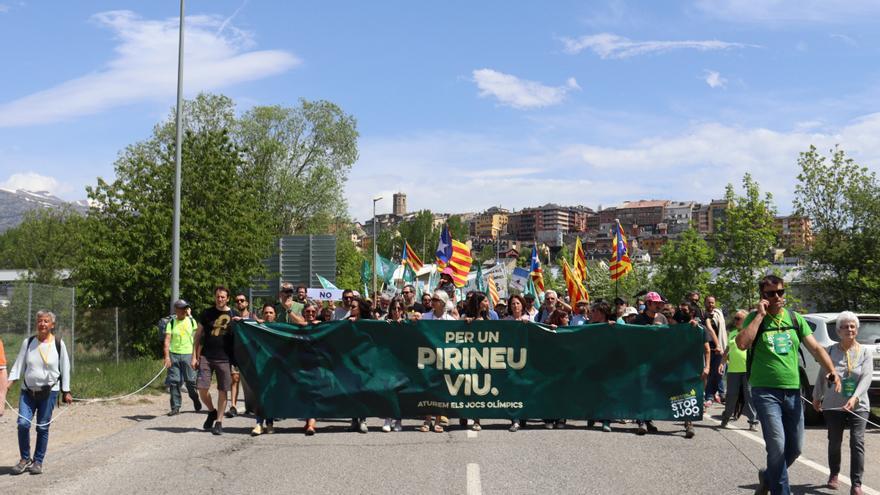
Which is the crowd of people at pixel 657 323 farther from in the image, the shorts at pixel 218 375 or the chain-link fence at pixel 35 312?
the chain-link fence at pixel 35 312

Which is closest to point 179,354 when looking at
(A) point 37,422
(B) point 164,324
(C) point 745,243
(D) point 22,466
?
(A) point 37,422

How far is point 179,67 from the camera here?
813 inches

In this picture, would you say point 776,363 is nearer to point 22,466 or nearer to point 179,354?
point 22,466

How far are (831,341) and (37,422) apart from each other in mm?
10558

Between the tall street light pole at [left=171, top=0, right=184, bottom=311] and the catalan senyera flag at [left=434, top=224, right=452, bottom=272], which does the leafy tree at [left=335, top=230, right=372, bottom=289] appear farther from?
the tall street light pole at [left=171, top=0, right=184, bottom=311]

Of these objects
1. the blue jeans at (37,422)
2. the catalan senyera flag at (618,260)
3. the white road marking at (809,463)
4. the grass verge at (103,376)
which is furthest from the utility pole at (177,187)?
the catalan senyera flag at (618,260)

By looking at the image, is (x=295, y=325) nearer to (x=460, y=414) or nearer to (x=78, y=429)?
(x=460, y=414)

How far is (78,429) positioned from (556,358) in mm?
6921

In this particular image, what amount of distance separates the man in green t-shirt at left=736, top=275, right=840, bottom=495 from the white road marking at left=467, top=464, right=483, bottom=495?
234 centimetres

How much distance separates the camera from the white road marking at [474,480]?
26.4ft

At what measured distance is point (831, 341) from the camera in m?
13.4

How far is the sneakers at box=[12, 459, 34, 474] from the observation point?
9227 mm

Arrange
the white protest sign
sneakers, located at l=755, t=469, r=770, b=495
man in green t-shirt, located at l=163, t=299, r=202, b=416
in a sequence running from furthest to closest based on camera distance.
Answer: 1. the white protest sign
2. man in green t-shirt, located at l=163, t=299, r=202, b=416
3. sneakers, located at l=755, t=469, r=770, b=495

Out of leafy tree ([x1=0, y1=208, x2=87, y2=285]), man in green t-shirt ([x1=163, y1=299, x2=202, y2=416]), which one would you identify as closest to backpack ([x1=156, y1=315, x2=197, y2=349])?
man in green t-shirt ([x1=163, y1=299, x2=202, y2=416])
